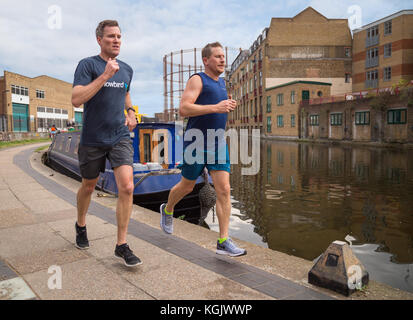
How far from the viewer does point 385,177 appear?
37.8ft

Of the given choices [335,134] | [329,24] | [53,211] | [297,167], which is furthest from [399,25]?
[53,211]

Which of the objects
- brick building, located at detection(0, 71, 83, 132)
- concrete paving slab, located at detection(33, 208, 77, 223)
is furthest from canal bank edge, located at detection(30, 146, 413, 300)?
brick building, located at detection(0, 71, 83, 132)

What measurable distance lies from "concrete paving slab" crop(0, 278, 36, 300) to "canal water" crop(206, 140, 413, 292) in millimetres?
3822

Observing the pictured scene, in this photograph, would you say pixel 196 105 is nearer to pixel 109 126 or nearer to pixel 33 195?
pixel 109 126

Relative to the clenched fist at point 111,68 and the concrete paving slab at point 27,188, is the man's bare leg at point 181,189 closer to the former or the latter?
the clenched fist at point 111,68

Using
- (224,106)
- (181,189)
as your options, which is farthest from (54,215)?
(224,106)

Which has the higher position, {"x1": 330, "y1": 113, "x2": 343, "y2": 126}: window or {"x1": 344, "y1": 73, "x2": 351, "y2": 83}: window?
{"x1": 344, "y1": 73, "x2": 351, "y2": 83}: window

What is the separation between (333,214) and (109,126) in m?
5.73

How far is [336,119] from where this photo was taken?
31.2 meters

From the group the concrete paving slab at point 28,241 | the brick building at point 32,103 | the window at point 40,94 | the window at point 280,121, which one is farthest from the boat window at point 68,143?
the window at point 40,94

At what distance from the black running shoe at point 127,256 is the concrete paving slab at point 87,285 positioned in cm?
16

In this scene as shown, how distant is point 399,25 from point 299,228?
36.2 metres

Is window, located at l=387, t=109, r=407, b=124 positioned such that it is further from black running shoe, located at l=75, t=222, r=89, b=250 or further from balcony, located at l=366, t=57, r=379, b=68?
black running shoe, located at l=75, t=222, r=89, b=250

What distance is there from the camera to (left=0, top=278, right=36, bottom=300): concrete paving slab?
2408mm
